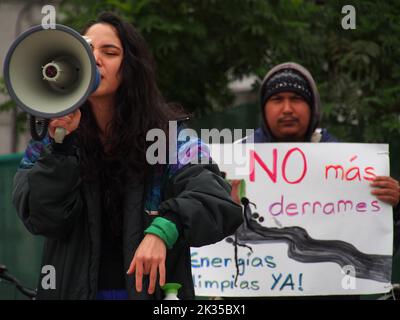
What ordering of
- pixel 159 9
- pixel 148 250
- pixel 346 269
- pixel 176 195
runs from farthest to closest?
pixel 159 9, pixel 346 269, pixel 176 195, pixel 148 250

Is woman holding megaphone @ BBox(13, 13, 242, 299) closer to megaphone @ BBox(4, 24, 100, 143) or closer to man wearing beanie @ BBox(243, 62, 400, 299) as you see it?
megaphone @ BBox(4, 24, 100, 143)

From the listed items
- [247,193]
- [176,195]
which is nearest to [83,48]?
[176,195]

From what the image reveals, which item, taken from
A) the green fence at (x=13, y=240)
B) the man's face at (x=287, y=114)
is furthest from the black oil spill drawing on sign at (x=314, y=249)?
the green fence at (x=13, y=240)

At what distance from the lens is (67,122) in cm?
273

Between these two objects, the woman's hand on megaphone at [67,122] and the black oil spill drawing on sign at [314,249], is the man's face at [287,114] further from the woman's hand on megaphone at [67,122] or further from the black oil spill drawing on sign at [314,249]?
the woman's hand on megaphone at [67,122]

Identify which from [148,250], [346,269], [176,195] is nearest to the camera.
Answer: [148,250]

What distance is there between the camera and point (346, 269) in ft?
15.2

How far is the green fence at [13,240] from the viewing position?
18.5 ft

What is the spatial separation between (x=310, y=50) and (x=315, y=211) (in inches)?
98.2

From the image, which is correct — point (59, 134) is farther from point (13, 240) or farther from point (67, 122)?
point (13, 240)

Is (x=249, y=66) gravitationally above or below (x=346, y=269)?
above

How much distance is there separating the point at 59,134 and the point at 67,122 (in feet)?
0.16
